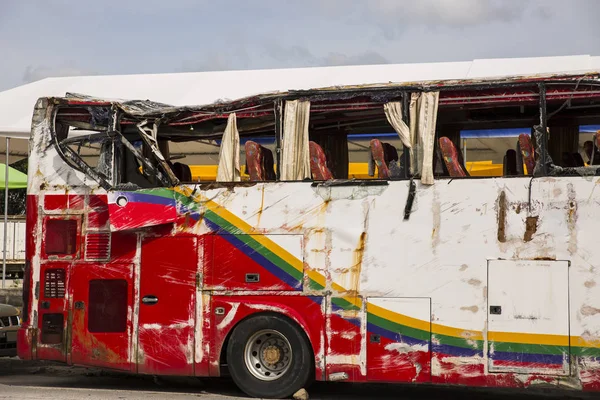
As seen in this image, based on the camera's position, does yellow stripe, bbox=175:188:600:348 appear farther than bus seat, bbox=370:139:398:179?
No

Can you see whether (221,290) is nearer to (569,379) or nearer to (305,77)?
(569,379)

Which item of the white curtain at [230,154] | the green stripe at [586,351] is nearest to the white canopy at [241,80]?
the white curtain at [230,154]

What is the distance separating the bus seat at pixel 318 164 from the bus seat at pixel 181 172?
1640 millimetres

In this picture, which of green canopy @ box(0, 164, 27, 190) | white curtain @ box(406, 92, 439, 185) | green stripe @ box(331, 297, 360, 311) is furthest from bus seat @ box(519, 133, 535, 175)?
green canopy @ box(0, 164, 27, 190)

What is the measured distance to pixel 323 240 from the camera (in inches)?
396

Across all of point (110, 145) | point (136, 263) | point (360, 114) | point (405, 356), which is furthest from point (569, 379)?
point (110, 145)

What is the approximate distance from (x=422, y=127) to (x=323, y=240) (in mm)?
1698

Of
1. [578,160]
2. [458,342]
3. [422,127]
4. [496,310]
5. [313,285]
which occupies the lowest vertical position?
[458,342]

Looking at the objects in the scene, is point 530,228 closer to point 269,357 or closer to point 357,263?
point 357,263

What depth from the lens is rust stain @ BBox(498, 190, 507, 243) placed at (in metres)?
9.49

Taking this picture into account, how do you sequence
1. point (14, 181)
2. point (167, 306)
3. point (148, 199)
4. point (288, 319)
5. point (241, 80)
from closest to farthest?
point (288, 319) < point (167, 306) < point (148, 199) < point (241, 80) < point (14, 181)

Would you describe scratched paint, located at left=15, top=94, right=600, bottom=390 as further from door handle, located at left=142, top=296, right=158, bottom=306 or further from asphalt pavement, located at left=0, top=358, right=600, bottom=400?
asphalt pavement, located at left=0, top=358, right=600, bottom=400

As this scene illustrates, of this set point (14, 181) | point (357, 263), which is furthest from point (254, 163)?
point (14, 181)

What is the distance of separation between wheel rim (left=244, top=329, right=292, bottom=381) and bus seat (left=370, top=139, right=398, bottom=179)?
222cm
